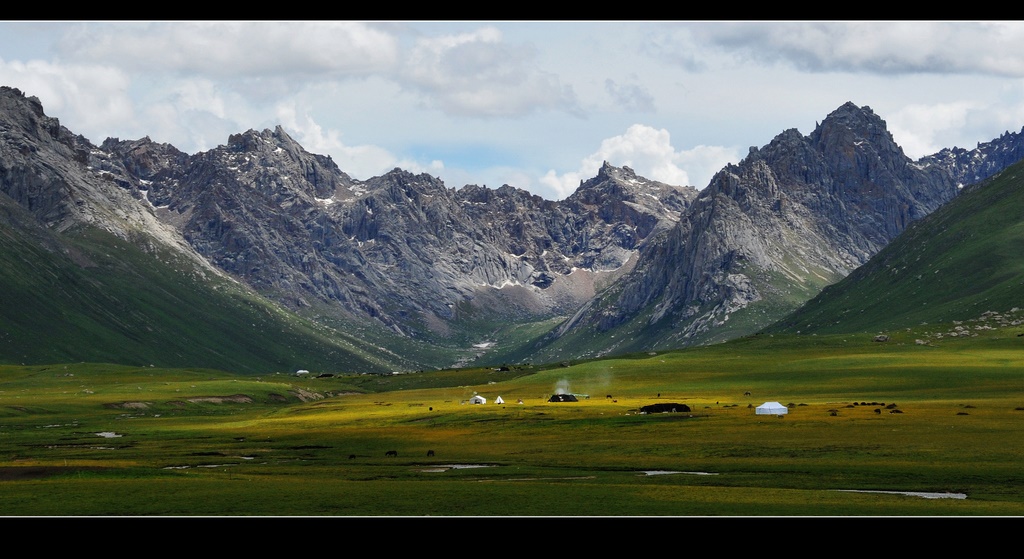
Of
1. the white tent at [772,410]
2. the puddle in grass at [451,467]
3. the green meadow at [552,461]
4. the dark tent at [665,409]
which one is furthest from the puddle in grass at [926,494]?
the dark tent at [665,409]

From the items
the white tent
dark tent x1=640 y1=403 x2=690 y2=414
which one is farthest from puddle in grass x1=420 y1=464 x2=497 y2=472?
dark tent x1=640 y1=403 x2=690 y2=414

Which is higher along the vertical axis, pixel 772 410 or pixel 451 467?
pixel 451 467

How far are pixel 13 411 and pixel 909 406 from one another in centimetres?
14513

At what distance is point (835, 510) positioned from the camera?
55.6 meters

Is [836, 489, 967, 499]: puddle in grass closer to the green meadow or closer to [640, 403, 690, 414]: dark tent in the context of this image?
the green meadow

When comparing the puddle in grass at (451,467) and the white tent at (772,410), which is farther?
the white tent at (772,410)

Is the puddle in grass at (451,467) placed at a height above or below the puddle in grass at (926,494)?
above

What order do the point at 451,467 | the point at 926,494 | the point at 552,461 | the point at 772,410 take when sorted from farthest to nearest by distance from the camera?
the point at 772,410 < the point at 552,461 < the point at 451,467 < the point at 926,494

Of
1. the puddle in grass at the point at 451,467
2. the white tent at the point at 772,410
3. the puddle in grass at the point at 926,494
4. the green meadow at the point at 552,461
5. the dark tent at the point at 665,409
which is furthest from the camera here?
the dark tent at the point at 665,409

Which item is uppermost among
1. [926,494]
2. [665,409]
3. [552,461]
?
[665,409]

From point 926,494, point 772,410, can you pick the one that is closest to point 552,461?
point 926,494

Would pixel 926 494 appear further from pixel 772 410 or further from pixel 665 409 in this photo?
pixel 665 409

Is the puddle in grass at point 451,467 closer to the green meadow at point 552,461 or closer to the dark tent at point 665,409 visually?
the green meadow at point 552,461

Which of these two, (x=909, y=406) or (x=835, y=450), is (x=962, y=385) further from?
(x=835, y=450)
